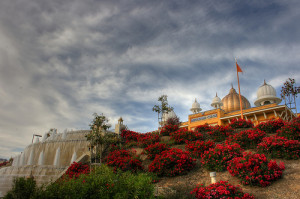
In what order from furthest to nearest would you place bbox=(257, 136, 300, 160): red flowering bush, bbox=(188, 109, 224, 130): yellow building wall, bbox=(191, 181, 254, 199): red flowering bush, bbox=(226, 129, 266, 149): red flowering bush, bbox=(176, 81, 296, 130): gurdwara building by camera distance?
bbox=(188, 109, 224, 130): yellow building wall, bbox=(176, 81, 296, 130): gurdwara building, bbox=(226, 129, 266, 149): red flowering bush, bbox=(257, 136, 300, 160): red flowering bush, bbox=(191, 181, 254, 199): red flowering bush

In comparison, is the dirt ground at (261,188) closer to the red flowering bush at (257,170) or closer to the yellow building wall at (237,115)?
the red flowering bush at (257,170)

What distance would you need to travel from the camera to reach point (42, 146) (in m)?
25.9

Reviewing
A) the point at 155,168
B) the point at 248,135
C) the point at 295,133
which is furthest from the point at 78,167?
the point at 295,133

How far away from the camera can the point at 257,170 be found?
8609 millimetres

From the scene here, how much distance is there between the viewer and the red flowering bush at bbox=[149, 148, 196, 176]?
11.5m

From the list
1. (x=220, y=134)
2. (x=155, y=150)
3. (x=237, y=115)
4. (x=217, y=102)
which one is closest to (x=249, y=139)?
(x=220, y=134)

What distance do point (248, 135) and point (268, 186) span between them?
19.3ft

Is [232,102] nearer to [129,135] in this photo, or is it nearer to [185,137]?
[129,135]

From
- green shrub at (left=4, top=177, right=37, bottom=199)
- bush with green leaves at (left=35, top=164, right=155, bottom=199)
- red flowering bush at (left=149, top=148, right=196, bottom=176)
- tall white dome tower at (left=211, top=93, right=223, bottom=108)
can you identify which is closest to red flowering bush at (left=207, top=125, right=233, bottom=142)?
red flowering bush at (left=149, top=148, right=196, bottom=176)

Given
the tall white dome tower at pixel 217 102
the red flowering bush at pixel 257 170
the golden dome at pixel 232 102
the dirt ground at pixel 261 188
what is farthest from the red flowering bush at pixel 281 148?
the tall white dome tower at pixel 217 102

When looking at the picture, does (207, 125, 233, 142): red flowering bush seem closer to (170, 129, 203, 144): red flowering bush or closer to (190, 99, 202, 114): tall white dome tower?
(170, 129, 203, 144): red flowering bush

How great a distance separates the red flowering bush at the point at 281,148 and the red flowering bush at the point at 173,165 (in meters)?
4.08

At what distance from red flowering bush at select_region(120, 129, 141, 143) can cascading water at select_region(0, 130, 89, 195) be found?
4.07 metres

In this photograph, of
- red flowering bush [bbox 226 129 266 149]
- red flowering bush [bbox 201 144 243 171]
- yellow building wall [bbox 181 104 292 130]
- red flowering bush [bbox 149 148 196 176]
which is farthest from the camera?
yellow building wall [bbox 181 104 292 130]
